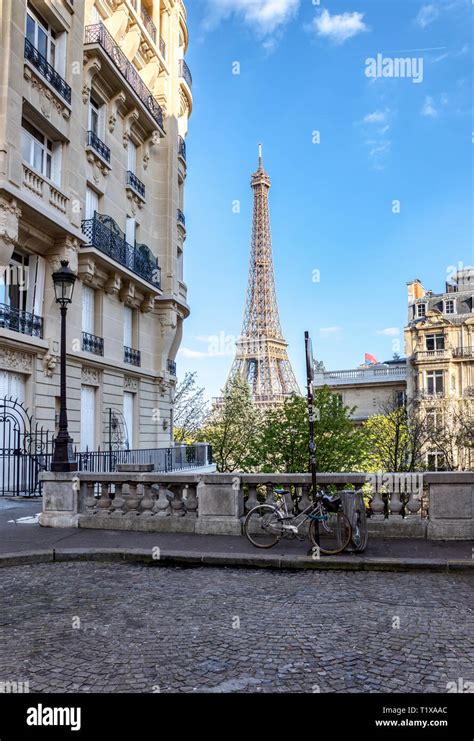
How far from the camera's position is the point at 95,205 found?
73.9 feet

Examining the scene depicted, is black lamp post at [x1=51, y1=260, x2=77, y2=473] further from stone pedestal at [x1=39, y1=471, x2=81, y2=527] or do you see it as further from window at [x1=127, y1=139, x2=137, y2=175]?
window at [x1=127, y1=139, x2=137, y2=175]

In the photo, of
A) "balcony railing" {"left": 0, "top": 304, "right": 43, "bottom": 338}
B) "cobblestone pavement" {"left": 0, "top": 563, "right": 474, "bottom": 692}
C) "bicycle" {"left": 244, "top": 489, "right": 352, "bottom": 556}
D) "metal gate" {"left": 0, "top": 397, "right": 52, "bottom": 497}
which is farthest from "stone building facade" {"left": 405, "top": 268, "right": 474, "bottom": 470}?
"cobblestone pavement" {"left": 0, "top": 563, "right": 474, "bottom": 692}

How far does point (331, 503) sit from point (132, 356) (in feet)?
58.1

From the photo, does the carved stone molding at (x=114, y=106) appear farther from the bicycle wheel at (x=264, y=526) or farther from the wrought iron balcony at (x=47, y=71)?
the bicycle wheel at (x=264, y=526)

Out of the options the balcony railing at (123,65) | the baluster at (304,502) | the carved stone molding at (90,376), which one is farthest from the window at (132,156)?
the baluster at (304,502)

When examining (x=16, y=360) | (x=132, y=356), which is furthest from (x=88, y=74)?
(x=16, y=360)

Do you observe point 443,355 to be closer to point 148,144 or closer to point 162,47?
point 148,144

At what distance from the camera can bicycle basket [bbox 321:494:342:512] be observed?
27.8 feet

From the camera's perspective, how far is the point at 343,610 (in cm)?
590

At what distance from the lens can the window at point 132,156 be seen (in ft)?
85.4

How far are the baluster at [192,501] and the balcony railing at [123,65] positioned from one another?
18.0 meters

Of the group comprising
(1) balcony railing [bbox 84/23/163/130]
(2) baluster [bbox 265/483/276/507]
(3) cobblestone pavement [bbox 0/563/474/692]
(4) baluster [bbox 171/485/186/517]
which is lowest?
(3) cobblestone pavement [bbox 0/563/474/692]

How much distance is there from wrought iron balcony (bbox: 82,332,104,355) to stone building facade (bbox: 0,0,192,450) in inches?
2.5

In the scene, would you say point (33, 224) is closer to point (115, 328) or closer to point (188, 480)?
point (115, 328)
